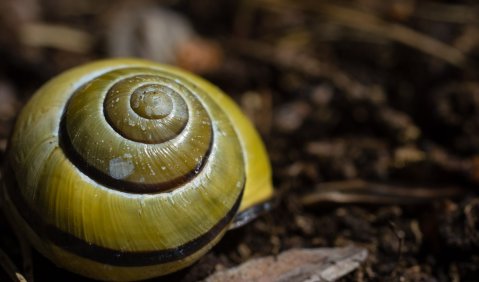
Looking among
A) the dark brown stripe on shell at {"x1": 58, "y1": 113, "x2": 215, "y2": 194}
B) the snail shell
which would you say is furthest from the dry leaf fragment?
the dark brown stripe on shell at {"x1": 58, "y1": 113, "x2": 215, "y2": 194}

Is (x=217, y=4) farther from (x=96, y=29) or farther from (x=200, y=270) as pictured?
(x=200, y=270)

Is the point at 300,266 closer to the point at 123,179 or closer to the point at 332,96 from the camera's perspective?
the point at 123,179

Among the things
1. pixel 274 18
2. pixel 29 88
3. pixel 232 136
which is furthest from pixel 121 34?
pixel 232 136

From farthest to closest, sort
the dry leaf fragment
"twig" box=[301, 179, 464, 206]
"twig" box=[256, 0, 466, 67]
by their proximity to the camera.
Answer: "twig" box=[256, 0, 466, 67]
"twig" box=[301, 179, 464, 206]
the dry leaf fragment

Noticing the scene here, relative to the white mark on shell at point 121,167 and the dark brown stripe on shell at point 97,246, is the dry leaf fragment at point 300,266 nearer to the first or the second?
the dark brown stripe on shell at point 97,246

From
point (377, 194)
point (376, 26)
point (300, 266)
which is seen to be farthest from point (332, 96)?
point (300, 266)

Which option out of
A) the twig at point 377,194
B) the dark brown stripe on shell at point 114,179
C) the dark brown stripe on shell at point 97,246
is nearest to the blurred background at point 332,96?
the twig at point 377,194

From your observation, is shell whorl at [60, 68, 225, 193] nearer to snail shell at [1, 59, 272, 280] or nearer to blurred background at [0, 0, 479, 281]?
snail shell at [1, 59, 272, 280]
